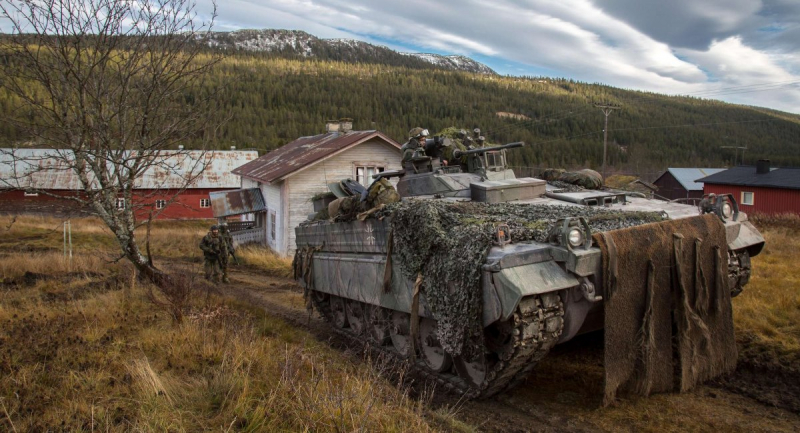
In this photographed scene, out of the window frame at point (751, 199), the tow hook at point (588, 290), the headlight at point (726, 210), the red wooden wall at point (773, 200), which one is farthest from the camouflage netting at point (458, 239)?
the window frame at point (751, 199)

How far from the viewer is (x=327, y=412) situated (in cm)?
452

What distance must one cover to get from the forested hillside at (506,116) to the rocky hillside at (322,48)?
3021 centimetres

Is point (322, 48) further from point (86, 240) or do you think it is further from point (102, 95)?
point (102, 95)

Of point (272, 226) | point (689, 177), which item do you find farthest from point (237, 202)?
point (689, 177)

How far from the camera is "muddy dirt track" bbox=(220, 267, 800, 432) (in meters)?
5.41

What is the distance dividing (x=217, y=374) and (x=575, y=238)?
3.52 metres

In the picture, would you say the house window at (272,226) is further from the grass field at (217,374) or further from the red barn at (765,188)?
the red barn at (765,188)

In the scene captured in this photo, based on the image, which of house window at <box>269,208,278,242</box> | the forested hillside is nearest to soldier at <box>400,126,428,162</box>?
house window at <box>269,208,278,242</box>

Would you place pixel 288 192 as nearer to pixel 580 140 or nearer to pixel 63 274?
pixel 63 274

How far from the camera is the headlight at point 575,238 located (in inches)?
205

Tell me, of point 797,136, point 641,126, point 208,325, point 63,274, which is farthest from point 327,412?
point 797,136

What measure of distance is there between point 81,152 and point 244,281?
8088mm

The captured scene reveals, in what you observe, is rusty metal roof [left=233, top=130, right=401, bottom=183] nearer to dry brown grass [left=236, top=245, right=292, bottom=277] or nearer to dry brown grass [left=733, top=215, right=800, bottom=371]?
dry brown grass [left=236, top=245, right=292, bottom=277]

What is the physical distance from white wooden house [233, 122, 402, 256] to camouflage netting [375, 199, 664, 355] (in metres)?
13.9
